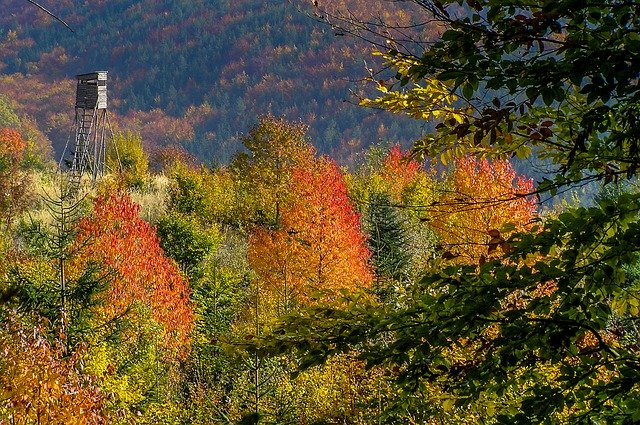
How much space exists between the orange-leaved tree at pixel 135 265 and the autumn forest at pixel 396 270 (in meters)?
0.08

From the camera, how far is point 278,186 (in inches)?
1515

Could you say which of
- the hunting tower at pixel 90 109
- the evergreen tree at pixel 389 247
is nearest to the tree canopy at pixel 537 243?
the evergreen tree at pixel 389 247

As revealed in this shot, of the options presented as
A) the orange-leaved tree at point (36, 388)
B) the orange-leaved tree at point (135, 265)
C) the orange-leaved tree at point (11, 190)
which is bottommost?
the orange-leaved tree at point (36, 388)

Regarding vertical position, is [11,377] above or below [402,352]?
below

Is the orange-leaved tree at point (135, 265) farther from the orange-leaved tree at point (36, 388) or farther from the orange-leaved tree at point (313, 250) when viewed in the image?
the orange-leaved tree at point (36, 388)

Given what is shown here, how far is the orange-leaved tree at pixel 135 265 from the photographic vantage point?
22328 millimetres

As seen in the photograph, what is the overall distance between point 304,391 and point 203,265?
1563cm

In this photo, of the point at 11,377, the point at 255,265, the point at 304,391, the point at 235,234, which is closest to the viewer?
the point at 11,377

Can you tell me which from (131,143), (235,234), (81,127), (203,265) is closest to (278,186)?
(235,234)

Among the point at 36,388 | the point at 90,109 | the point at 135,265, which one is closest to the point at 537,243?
the point at 36,388

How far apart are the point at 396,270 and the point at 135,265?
973 centimetres

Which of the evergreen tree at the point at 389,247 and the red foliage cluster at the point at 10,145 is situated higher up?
the red foliage cluster at the point at 10,145

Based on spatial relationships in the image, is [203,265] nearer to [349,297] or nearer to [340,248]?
[340,248]

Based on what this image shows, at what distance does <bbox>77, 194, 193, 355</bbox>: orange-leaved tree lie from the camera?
22328 millimetres
